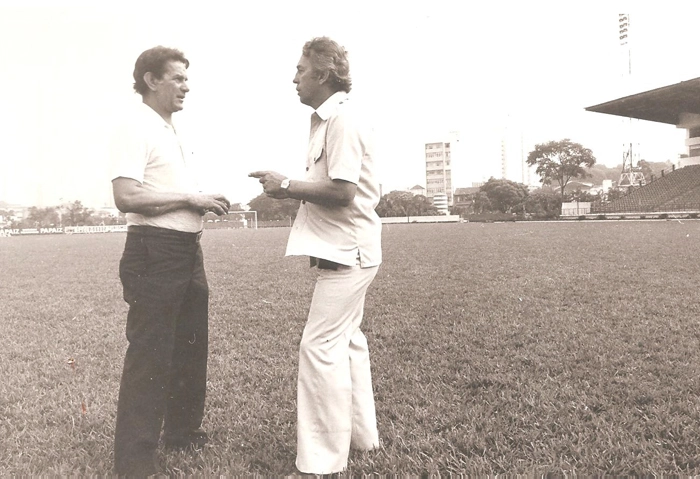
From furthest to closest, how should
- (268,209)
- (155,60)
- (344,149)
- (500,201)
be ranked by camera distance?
(268,209)
(500,201)
(155,60)
(344,149)

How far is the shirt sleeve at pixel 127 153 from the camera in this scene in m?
2.05

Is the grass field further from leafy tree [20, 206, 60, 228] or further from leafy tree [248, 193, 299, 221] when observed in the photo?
leafy tree [20, 206, 60, 228]

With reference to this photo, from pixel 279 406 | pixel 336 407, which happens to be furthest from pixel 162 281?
pixel 279 406

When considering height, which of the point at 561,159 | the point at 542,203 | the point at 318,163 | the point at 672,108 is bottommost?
the point at 318,163

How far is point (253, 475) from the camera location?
2.17 metres

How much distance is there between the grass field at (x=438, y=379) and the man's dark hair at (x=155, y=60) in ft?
5.46

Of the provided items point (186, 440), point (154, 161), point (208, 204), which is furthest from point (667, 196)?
point (154, 161)

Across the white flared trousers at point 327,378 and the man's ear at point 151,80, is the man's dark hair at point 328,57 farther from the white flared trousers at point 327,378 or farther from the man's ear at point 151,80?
the white flared trousers at point 327,378

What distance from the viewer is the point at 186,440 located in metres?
2.54

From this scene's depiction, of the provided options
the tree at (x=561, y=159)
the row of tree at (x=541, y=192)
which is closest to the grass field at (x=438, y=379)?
the row of tree at (x=541, y=192)

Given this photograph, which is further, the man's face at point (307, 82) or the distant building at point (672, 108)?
the distant building at point (672, 108)

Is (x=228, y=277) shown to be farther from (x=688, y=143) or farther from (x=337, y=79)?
(x=688, y=143)

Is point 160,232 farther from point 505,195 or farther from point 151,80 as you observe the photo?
point 505,195

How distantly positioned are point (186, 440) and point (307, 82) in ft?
5.60
